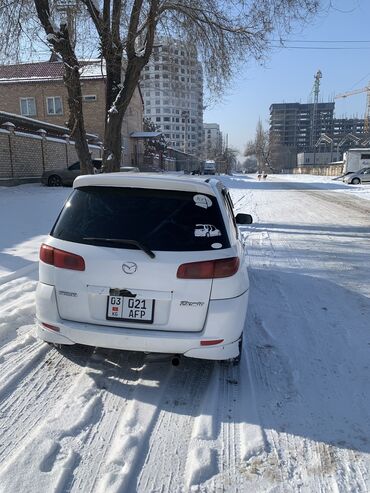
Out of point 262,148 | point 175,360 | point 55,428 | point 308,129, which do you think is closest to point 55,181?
point 175,360

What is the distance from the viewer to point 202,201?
11.7 feet

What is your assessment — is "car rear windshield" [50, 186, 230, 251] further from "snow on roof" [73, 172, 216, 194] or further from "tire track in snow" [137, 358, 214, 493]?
"tire track in snow" [137, 358, 214, 493]

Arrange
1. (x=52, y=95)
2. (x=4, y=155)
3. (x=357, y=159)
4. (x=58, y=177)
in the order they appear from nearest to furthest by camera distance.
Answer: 1. (x=4, y=155)
2. (x=58, y=177)
3. (x=52, y=95)
4. (x=357, y=159)

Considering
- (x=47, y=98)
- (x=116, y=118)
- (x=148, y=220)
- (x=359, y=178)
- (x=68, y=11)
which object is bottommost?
(x=359, y=178)

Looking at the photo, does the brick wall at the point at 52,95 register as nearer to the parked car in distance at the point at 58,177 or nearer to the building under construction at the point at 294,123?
the parked car in distance at the point at 58,177

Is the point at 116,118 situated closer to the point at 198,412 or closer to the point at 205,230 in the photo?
the point at 205,230

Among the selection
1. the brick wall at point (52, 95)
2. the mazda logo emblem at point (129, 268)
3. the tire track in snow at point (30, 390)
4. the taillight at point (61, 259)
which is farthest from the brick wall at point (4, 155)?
the mazda logo emblem at point (129, 268)

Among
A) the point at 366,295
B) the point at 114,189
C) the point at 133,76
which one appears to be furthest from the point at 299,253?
the point at 114,189

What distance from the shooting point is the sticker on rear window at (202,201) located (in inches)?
139

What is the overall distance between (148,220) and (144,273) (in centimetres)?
46

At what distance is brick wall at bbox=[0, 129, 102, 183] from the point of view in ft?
71.3

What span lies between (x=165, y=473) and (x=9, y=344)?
2365 mm

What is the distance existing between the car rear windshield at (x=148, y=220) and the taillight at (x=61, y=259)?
13cm

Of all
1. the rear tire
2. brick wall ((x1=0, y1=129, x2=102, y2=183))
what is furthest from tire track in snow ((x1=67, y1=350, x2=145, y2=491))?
the rear tire
